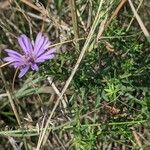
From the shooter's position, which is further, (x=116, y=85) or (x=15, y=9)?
(x=15, y=9)

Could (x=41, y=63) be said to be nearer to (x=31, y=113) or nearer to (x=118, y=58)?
(x=118, y=58)

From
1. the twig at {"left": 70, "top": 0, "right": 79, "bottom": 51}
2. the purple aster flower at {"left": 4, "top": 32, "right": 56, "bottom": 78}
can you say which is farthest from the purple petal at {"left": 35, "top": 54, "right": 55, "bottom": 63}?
the twig at {"left": 70, "top": 0, "right": 79, "bottom": 51}

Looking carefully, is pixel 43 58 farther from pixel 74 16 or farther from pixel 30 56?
pixel 74 16

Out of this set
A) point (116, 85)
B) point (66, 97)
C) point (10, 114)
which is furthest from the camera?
point (10, 114)

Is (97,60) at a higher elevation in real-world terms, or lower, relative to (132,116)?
higher

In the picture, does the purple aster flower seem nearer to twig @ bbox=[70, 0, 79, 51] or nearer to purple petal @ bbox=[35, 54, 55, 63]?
purple petal @ bbox=[35, 54, 55, 63]

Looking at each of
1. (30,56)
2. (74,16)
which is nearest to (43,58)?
(30,56)

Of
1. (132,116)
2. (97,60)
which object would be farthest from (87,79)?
(132,116)

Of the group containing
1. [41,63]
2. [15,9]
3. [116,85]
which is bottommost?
[116,85]

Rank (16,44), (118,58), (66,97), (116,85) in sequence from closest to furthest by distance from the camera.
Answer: (116,85)
(118,58)
(66,97)
(16,44)
